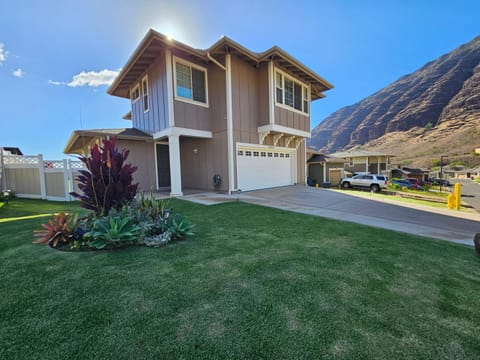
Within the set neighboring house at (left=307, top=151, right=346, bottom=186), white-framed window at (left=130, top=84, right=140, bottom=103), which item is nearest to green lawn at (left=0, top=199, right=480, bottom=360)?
white-framed window at (left=130, top=84, right=140, bottom=103)

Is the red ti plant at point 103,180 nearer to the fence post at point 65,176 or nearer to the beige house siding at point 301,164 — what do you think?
the fence post at point 65,176

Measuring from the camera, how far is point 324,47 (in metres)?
16.3

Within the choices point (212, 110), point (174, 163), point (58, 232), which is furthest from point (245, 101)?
point (58, 232)

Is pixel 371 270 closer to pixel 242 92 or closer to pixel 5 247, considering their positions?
pixel 5 247

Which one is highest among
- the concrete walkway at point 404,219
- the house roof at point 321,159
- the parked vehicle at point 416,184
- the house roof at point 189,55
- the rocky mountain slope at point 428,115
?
the rocky mountain slope at point 428,115

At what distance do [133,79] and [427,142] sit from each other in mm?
66458

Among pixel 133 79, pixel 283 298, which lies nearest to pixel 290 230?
pixel 283 298

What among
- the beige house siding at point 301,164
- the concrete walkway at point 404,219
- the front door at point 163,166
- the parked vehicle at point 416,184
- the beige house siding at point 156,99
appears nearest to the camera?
the concrete walkway at point 404,219

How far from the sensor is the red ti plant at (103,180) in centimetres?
387

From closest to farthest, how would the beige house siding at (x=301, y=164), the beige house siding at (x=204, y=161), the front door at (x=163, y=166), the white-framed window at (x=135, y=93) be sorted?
the beige house siding at (x=204, y=161), the front door at (x=163, y=166), the white-framed window at (x=135, y=93), the beige house siding at (x=301, y=164)

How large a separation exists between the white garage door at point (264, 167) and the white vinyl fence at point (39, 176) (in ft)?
22.6

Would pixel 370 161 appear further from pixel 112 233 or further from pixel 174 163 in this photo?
pixel 112 233

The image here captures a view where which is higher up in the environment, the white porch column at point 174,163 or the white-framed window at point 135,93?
the white-framed window at point 135,93

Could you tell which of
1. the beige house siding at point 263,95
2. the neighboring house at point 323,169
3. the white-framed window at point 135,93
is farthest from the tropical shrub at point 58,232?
the neighboring house at point 323,169
